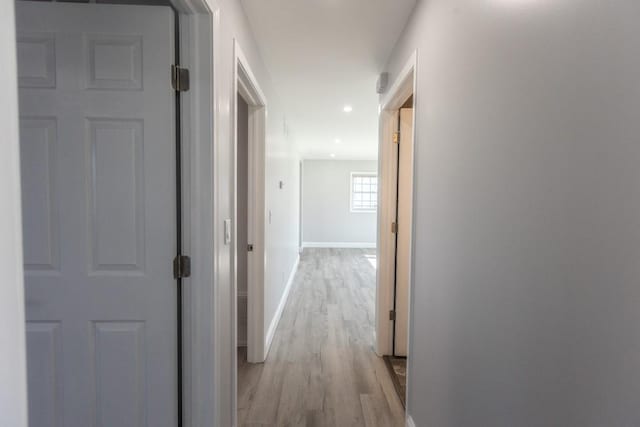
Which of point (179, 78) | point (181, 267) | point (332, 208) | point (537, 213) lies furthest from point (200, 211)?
point (332, 208)

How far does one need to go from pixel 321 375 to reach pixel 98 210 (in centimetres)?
197

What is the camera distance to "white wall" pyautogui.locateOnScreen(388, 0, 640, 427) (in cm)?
59

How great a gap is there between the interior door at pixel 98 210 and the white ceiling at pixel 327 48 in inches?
34.8

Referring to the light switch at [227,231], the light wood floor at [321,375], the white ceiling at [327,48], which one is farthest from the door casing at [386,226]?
the light switch at [227,231]

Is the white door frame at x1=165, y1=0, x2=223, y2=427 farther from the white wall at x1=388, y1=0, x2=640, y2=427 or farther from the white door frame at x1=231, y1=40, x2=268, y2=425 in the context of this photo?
the white door frame at x1=231, y1=40, x2=268, y2=425

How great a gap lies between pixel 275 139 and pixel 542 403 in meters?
2.93

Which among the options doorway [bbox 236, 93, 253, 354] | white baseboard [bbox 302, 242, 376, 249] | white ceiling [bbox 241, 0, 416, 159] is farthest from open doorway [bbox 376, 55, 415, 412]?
white baseboard [bbox 302, 242, 376, 249]

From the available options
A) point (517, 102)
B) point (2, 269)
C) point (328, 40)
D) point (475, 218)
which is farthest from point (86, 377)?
point (328, 40)

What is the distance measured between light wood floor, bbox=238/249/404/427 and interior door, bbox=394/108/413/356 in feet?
1.55

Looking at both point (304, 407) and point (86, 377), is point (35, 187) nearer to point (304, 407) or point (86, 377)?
point (86, 377)

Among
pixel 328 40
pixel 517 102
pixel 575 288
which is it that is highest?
pixel 328 40

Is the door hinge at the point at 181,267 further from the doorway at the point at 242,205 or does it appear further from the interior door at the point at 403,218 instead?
the interior door at the point at 403,218

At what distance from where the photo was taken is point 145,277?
1330mm

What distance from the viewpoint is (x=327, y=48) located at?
2.34 metres
